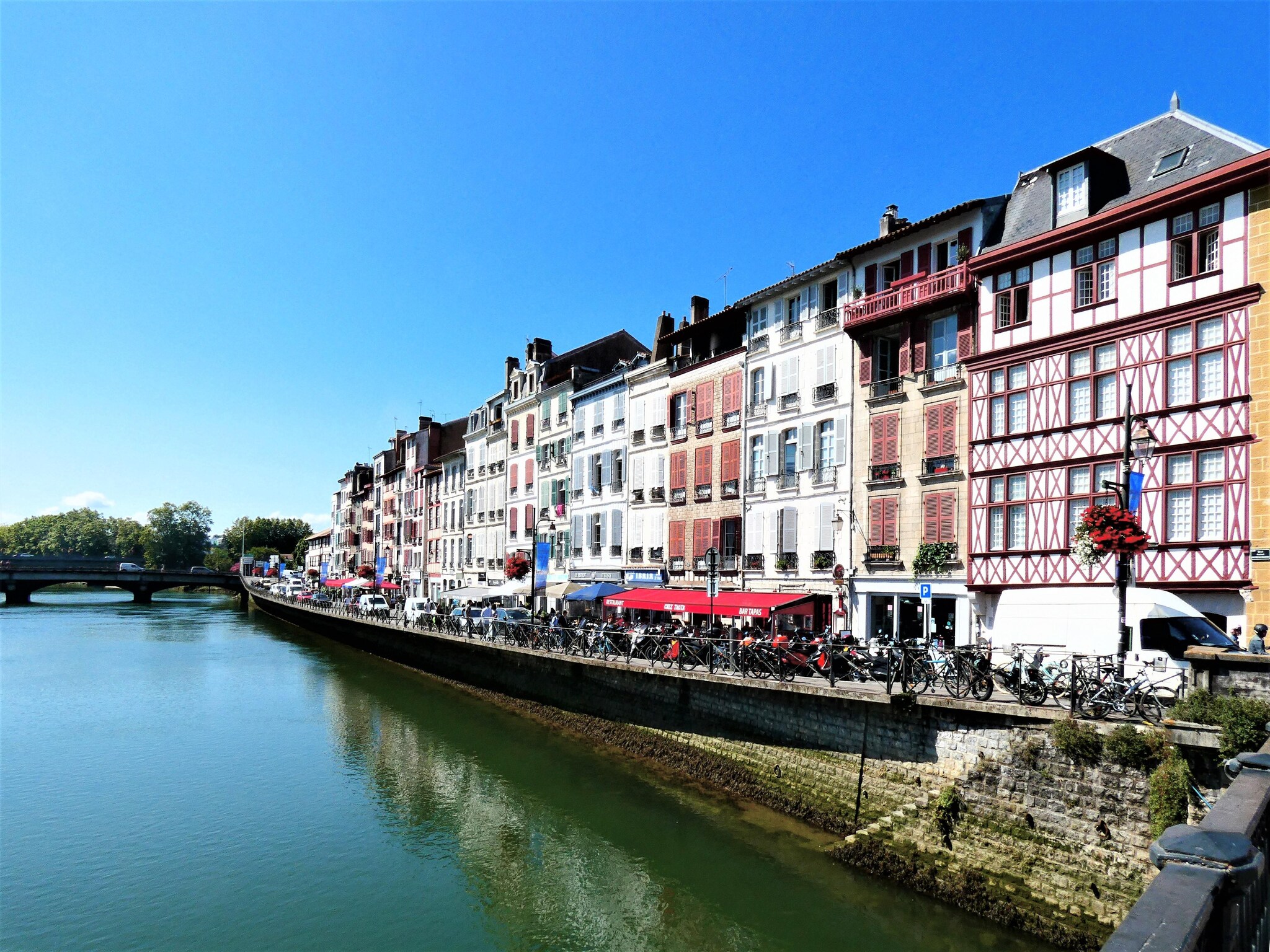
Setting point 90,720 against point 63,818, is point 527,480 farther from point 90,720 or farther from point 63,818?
point 63,818

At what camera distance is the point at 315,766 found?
23.3 meters

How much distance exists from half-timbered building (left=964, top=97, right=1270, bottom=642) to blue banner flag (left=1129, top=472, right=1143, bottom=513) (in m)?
4.84

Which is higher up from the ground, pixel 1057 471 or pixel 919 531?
pixel 1057 471

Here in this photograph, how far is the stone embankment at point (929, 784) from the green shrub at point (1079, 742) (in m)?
0.14

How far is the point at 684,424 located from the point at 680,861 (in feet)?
68.9

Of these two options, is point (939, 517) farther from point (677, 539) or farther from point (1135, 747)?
point (677, 539)

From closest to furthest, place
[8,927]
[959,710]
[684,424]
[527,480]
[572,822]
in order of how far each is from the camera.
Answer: [8,927] < [959,710] < [572,822] < [684,424] < [527,480]

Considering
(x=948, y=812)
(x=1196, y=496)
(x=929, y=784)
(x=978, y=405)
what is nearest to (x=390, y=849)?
(x=929, y=784)

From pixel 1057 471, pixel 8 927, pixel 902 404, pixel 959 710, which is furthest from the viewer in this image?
pixel 902 404

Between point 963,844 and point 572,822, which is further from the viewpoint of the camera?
point 572,822

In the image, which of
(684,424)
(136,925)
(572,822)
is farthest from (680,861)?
(684,424)

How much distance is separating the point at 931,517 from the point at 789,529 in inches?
220

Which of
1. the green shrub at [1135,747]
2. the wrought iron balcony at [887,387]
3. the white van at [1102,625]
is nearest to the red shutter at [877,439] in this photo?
the wrought iron balcony at [887,387]

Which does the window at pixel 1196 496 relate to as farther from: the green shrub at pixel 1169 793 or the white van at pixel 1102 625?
the green shrub at pixel 1169 793
